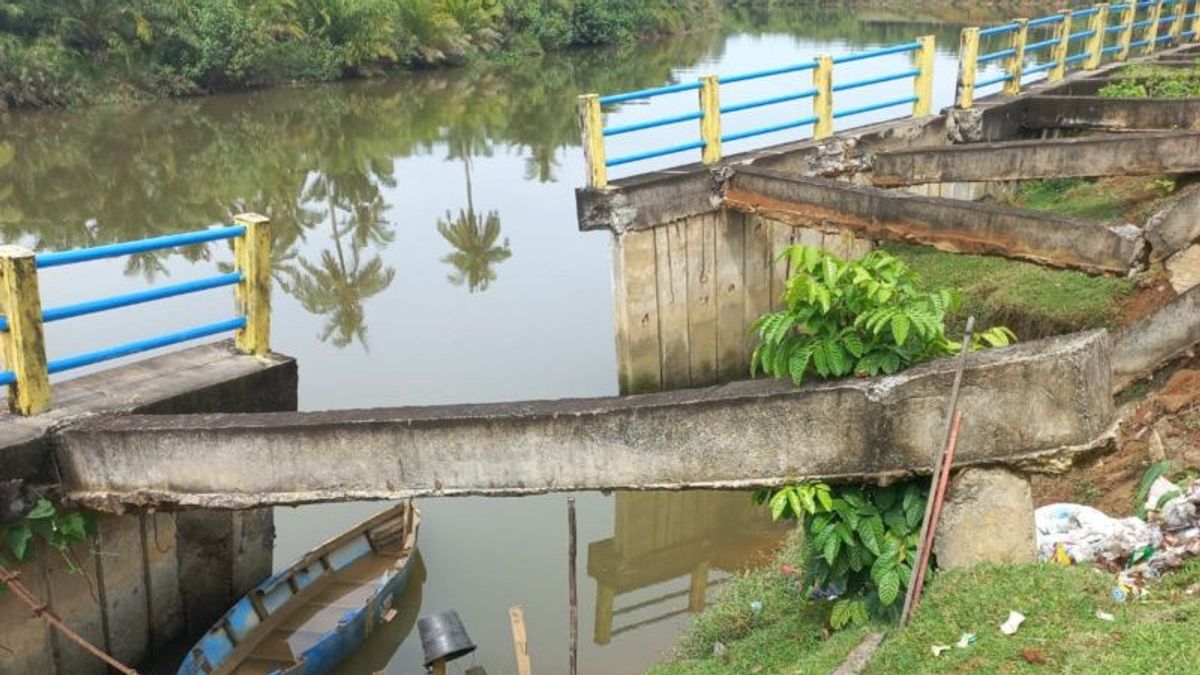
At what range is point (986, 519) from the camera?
4.50 meters

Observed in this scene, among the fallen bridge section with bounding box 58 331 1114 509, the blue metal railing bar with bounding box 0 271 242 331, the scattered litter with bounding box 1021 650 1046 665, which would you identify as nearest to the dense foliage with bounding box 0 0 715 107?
the blue metal railing bar with bounding box 0 271 242 331

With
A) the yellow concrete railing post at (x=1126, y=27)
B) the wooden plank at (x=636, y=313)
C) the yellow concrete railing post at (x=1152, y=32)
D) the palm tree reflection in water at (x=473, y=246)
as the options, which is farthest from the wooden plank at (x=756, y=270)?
the yellow concrete railing post at (x=1152, y=32)

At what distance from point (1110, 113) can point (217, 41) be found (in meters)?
25.6

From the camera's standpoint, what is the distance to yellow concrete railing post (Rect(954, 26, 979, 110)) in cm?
1222

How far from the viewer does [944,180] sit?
32.1 feet

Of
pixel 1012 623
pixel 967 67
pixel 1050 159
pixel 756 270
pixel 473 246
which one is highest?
pixel 967 67

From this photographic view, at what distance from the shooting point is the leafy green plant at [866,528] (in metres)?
4.51

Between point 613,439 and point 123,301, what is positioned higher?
point 123,301

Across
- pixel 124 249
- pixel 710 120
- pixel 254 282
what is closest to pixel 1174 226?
pixel 710 120

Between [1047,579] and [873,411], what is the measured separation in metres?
0.98

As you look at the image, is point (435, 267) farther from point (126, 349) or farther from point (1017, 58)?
point (126, 349)

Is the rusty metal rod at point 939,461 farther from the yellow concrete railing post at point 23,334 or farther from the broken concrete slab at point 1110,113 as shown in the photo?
the broken concrete slab at point 1110,113

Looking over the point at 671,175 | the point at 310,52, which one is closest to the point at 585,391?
the point at 671,175

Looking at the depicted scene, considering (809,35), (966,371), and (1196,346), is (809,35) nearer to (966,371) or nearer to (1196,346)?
(1196,346)
